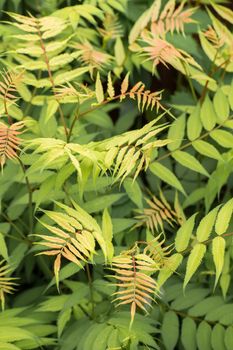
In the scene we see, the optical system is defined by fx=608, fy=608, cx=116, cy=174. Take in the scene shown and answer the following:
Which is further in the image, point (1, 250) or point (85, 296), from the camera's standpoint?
point (85, 296)

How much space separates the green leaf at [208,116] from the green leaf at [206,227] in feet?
1.33

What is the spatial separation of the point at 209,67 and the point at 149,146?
1.40 meters

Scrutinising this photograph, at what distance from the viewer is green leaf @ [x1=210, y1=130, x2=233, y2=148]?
75.3 inches

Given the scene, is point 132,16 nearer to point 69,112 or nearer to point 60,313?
point 69,112

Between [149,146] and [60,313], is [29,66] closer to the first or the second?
[149,146]

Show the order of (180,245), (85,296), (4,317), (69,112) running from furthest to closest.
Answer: (69,112) < (85,296) < (4,317) < (180,245)

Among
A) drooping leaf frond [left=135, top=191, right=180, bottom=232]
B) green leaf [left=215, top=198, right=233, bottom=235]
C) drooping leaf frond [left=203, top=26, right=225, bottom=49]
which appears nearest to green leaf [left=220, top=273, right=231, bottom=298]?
drooping leaf frond [left=135, top=191, right=180, bottom=232]

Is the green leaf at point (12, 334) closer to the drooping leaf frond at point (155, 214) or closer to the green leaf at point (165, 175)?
the drooping leaf frond at point (155, 214)

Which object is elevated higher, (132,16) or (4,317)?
(132,16)

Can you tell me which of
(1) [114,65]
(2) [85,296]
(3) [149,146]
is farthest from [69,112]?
(3) [149,146]

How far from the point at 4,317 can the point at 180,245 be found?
1.92 feet

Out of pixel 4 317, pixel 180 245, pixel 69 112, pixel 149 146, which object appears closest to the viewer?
pixel 149 146

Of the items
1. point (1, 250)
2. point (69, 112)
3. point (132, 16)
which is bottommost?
point (1, 250)

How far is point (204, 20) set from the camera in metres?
2.70
